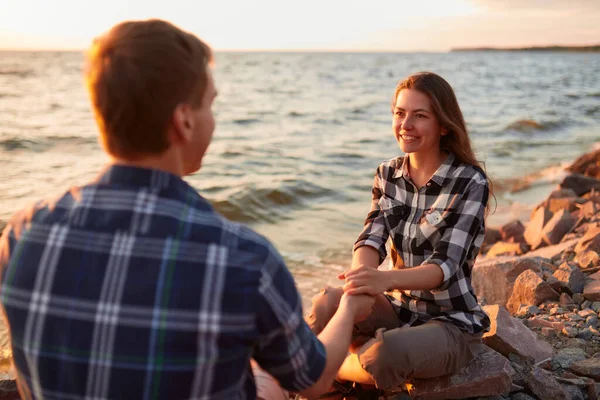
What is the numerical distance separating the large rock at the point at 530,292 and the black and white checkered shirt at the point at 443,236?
1343 millimetres

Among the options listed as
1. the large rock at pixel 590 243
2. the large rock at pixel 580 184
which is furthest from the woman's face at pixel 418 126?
the large rock at pixel 580 184

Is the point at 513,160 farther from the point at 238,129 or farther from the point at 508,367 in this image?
the point at 508,367

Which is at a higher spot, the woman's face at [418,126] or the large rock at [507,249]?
the woman's face at [418,126]

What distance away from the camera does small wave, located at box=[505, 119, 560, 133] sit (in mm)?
17828

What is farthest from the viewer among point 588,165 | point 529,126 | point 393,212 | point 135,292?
→ point 529,126

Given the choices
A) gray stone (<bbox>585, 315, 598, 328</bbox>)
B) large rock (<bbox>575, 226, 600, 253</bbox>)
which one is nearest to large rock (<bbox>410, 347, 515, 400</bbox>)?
gray stone (<bbox>585, 315, 598, 328</bbox>)

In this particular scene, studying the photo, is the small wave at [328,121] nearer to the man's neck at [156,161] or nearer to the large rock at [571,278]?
the large rock at [571,278]

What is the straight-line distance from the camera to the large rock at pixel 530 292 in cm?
416

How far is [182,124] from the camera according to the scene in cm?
145

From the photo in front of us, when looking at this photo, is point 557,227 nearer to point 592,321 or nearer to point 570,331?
point 592,321

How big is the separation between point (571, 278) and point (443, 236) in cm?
184

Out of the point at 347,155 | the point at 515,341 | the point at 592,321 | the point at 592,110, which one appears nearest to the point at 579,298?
the point at 592,321

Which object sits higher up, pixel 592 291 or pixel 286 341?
pixel 286 341

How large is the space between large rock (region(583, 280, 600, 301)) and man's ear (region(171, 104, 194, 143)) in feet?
11.2
